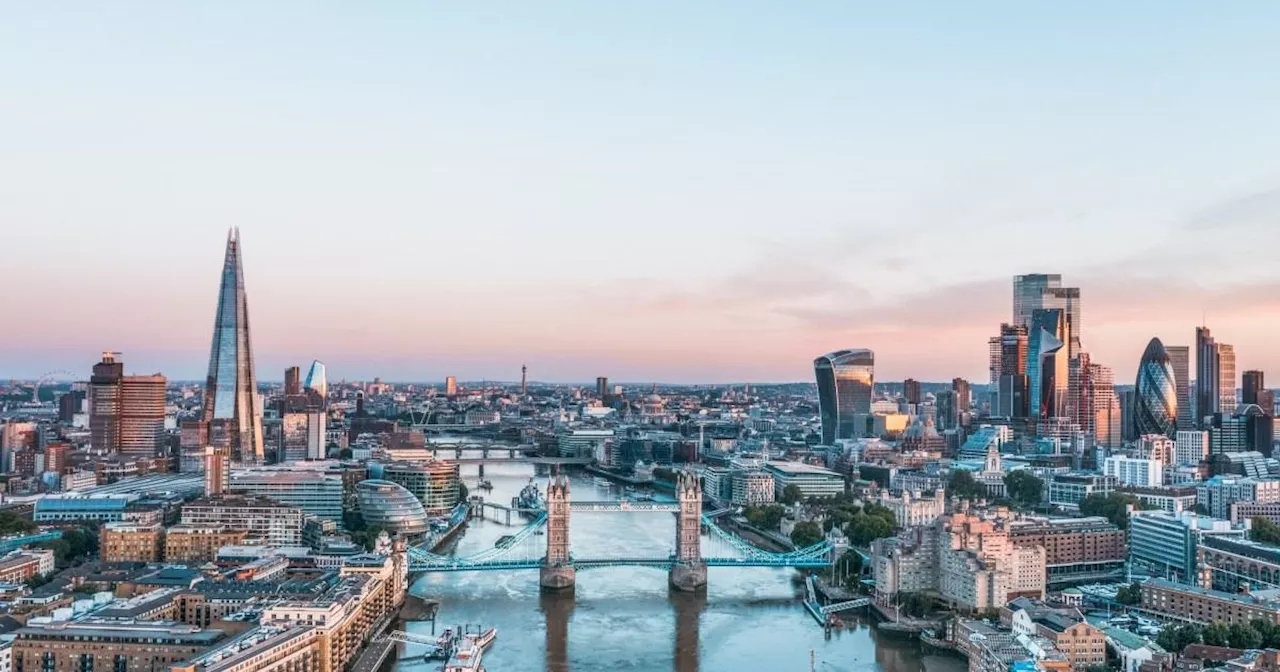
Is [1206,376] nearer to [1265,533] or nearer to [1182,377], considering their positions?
[1182,377]

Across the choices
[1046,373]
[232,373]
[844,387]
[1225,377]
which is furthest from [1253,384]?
[232,373]

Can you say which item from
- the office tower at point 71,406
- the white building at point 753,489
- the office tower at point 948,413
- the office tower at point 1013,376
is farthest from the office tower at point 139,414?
the office tower at point 1013,376

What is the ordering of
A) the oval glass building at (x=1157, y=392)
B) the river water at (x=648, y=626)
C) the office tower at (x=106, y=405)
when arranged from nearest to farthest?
the river water at (x=648, y=626), the office tower at (x=106, y=405), the oval glass building at (x=1157, y=392)

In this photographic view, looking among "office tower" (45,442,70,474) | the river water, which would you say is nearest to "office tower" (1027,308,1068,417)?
the river water

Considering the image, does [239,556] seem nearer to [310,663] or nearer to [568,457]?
[310,663]

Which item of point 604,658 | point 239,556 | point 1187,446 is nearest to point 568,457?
point 1187,446

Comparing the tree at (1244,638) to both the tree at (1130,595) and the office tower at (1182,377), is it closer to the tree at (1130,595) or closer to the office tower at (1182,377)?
the tree at (1130,595)
